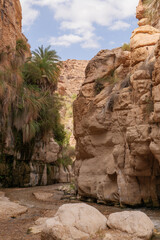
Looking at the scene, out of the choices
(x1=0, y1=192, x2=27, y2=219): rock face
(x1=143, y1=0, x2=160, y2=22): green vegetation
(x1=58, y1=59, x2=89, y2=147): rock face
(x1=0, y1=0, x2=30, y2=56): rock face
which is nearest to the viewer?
(x1=0, y1=192, x2=27, y2=219): rock face

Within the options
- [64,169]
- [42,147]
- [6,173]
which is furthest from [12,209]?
[64,169]

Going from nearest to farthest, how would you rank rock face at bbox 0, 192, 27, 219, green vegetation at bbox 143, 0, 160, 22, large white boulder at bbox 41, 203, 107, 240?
large white boulder at bbox 41, 203, 107, 240
rock face at bbox 0, 192, 27, 219
green vegetation at bbox 143, 0, 160, 22

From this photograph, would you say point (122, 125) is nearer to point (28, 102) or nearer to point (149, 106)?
point (149, 106)

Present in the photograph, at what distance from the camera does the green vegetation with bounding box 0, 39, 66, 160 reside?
15.7m

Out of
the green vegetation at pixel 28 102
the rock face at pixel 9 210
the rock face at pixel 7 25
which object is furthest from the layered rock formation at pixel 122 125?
the rock face at pixel 7 25

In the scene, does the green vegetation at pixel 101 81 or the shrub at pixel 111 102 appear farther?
the green vegetation at pixel 101 81

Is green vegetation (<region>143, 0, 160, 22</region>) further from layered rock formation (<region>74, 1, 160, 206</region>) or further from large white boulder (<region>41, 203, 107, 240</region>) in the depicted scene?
large white boulder (<region>41, 203, 107, 240</region>)

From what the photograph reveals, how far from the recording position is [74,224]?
4859 millimetres

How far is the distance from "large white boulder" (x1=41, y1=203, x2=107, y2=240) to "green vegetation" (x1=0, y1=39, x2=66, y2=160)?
10.5 metres

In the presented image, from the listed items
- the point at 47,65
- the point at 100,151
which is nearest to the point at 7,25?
the point at 47,65

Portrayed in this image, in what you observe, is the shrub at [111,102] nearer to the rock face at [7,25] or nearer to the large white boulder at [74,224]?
the large white boulder at [74,224]

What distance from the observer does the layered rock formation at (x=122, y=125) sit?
7888 mm

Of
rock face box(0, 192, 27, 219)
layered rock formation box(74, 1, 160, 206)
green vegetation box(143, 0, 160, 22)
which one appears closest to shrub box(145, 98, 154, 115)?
layered rock formation box(74, 1, 160, 206)

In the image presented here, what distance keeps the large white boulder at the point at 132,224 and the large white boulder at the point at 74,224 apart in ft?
0.83
